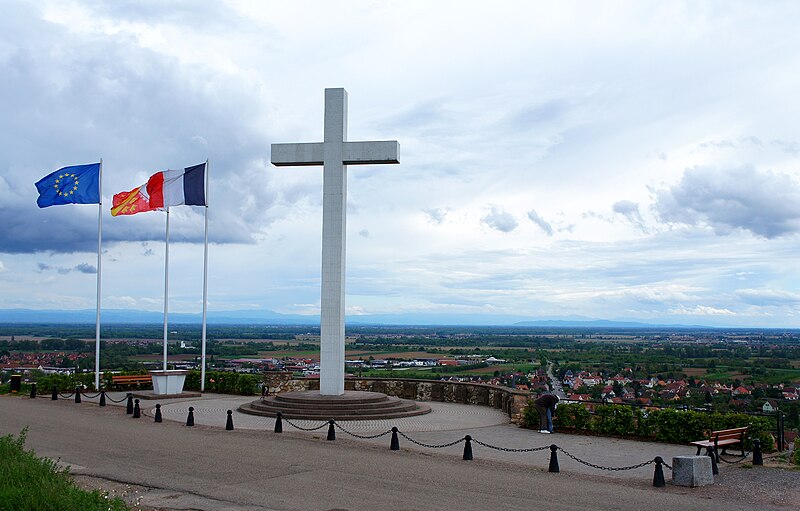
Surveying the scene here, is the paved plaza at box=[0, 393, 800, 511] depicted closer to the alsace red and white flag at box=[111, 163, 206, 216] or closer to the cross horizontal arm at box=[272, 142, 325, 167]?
the cross horizontal arm at box=[272, 142, 325, 167]

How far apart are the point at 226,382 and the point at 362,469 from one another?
16.8 m

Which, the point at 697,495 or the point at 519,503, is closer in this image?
the point at 519,503

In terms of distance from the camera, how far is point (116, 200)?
28.1 m

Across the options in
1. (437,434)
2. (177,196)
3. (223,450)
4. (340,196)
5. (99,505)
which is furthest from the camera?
(177,196)

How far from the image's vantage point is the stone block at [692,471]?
1229cm

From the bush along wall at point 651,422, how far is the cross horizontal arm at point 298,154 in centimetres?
970

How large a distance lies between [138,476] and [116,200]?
18031mm

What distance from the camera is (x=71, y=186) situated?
2767cm

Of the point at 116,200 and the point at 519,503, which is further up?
the point at 116,200

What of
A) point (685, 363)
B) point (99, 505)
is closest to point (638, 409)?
point (99, 505)

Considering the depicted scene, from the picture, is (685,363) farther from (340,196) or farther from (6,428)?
(6,428)

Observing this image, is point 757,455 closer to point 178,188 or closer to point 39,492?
point 39,492

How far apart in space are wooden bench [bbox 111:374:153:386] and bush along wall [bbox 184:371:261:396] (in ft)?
5.71

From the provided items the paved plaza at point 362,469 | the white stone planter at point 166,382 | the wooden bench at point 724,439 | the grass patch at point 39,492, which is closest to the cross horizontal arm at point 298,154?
the paved plaza at point 362,469
